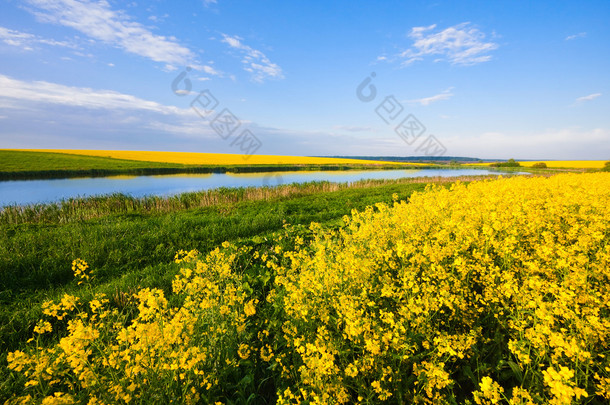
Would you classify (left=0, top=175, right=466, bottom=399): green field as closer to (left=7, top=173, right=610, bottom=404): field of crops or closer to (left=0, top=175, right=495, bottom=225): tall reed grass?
(left=0, top=175, right=495, bottom=225): tall reed grass

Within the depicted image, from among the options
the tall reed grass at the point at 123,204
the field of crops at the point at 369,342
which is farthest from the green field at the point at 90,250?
the field of crops at the point at 369,342

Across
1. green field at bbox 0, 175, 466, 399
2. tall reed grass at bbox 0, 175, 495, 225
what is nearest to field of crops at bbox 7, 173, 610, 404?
green field at bbox 0, 175, 466, 399

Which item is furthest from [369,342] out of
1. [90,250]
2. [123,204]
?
[123,204]

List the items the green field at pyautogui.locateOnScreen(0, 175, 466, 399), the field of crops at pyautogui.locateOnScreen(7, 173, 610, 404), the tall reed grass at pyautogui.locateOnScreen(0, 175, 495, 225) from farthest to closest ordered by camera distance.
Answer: the tall reed grass at pyautogui.locateOnScreen(0, 175, 495, 225) < the green field at pyautogui.locateOnScreen(0, 175, 466, 399) < the field of crops at pyautogui.locateOnScreen(7, 173, 610, 404)

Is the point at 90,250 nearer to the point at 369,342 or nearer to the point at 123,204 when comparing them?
the point at 369,342

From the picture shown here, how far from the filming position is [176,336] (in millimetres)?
2271

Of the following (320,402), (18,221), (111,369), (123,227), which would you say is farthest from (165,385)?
(18,221)

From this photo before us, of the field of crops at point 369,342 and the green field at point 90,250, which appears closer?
the field of crops at point 369,342

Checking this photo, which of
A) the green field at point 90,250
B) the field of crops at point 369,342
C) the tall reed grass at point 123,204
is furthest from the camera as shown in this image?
the tall reed grass at point 123,204

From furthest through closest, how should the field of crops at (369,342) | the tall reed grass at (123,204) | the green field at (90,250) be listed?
the tall reed grass at (123,204) < the green field at (90,250) < the field of crops at (369,342)

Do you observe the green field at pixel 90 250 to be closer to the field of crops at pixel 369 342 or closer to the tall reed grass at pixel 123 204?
the tall reed grass at pixel 123 204

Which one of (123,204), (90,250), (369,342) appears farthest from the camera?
(123,204)

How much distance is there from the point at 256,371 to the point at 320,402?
4.34 ft

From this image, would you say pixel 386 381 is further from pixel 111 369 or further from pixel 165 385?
pixel 111 369
